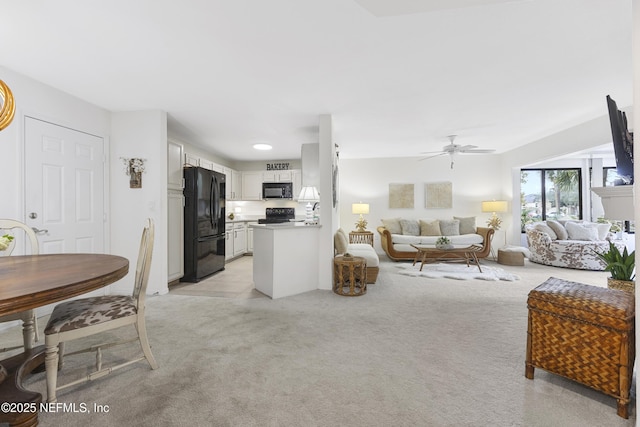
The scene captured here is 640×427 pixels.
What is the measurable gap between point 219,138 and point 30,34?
114 inches

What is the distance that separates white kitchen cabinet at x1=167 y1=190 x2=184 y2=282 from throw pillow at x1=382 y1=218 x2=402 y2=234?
4.32m

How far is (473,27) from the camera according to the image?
1.99 meters

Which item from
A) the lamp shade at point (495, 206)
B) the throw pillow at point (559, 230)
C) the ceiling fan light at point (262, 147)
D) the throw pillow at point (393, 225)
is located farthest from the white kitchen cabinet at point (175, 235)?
the throw pillow at point (559, 230)

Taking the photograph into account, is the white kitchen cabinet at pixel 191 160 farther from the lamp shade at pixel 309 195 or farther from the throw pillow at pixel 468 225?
the throw pillow at pixel 468 225

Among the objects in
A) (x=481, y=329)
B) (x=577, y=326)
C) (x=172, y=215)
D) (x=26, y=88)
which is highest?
(x=26, y=88)

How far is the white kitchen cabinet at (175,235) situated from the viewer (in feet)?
13.1

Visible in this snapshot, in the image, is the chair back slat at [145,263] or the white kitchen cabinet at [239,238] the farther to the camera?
the white kitchen cabinet at [239,238]

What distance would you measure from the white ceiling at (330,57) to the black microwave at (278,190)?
2643mm

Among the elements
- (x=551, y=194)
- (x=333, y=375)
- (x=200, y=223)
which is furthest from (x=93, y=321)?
(x=551, y=194)

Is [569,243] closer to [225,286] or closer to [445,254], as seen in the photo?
[445,254]

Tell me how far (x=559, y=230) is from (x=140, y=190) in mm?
7378

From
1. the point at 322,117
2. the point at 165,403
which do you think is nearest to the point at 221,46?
the point at 322,117

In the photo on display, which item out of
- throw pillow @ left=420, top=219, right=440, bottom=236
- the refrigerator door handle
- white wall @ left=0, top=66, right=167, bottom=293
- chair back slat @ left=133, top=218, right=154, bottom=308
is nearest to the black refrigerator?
the refrigerator door handle

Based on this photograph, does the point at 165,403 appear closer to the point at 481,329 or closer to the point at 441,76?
the point at 481,329
